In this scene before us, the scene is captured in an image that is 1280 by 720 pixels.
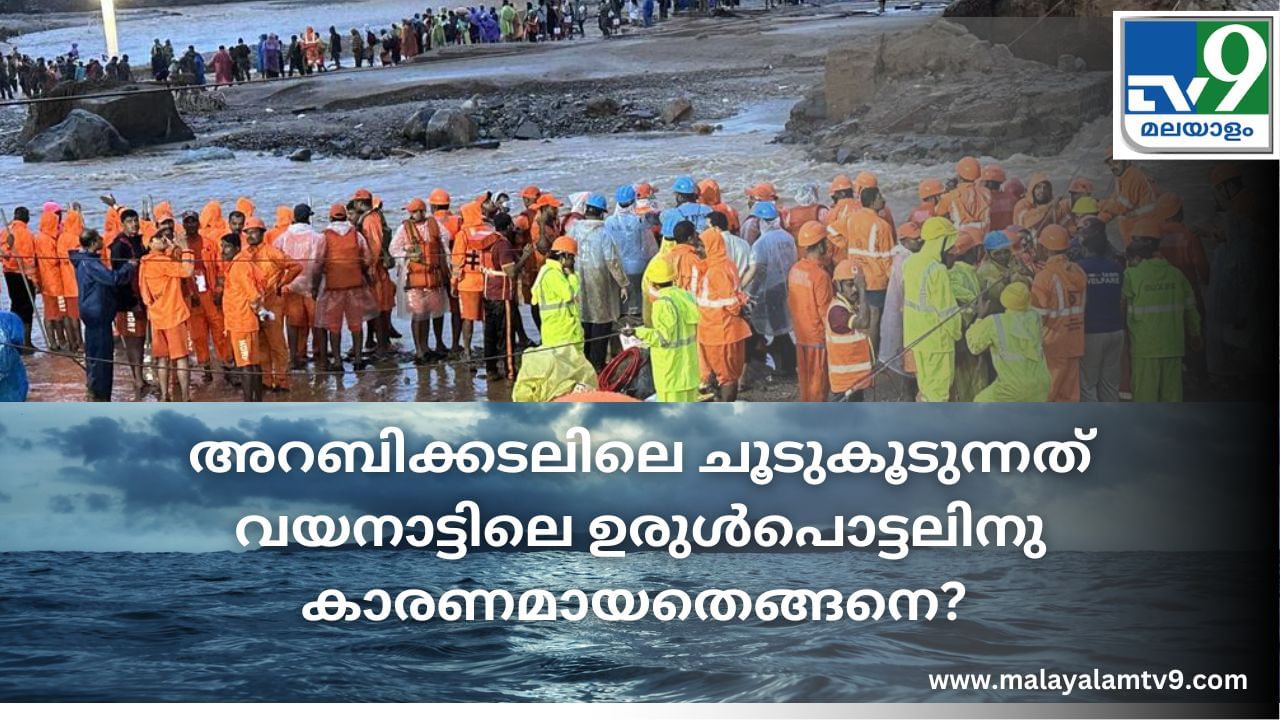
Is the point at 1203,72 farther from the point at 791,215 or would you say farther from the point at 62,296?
the point at 62,296

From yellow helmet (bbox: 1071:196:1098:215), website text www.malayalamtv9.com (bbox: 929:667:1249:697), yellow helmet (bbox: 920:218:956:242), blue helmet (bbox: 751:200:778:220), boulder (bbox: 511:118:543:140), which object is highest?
boulder (bbox: 511:118:543:140)

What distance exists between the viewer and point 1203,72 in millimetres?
8461

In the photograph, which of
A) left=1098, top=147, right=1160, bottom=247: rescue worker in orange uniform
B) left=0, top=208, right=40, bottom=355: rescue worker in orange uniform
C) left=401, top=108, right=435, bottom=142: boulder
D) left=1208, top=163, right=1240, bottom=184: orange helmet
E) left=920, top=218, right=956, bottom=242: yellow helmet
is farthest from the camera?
left=401, top=108, right=435, bottom=142: boulder

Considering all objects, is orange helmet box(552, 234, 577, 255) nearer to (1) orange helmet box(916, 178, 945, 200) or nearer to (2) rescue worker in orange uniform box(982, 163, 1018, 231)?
(1) orange helmet box(916, 178, 945, 200)

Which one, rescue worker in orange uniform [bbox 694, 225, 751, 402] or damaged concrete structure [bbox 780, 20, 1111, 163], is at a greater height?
damaged concrete structure [bbox 780, 20, 1111, 163]

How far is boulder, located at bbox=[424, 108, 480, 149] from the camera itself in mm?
9758

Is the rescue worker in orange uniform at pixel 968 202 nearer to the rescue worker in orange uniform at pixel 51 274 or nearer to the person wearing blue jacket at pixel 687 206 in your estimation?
the person wearing blue jacket at pixel 687 206

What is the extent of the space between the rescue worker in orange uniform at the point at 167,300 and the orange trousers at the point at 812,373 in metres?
3.12

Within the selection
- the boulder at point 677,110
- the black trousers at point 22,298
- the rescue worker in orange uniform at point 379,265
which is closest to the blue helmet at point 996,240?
the boulder at point 677,110

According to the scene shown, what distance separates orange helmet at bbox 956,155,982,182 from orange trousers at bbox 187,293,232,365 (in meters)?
3.88

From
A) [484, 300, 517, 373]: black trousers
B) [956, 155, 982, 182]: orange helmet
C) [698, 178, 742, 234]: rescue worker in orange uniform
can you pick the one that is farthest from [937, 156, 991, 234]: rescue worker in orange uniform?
[484, 300, 517, 373]: black trousers

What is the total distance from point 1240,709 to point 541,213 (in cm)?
412

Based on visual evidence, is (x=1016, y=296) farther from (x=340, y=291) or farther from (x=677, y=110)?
(x=340, y=291)

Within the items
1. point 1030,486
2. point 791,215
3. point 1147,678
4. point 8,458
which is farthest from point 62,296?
point 1147,678
